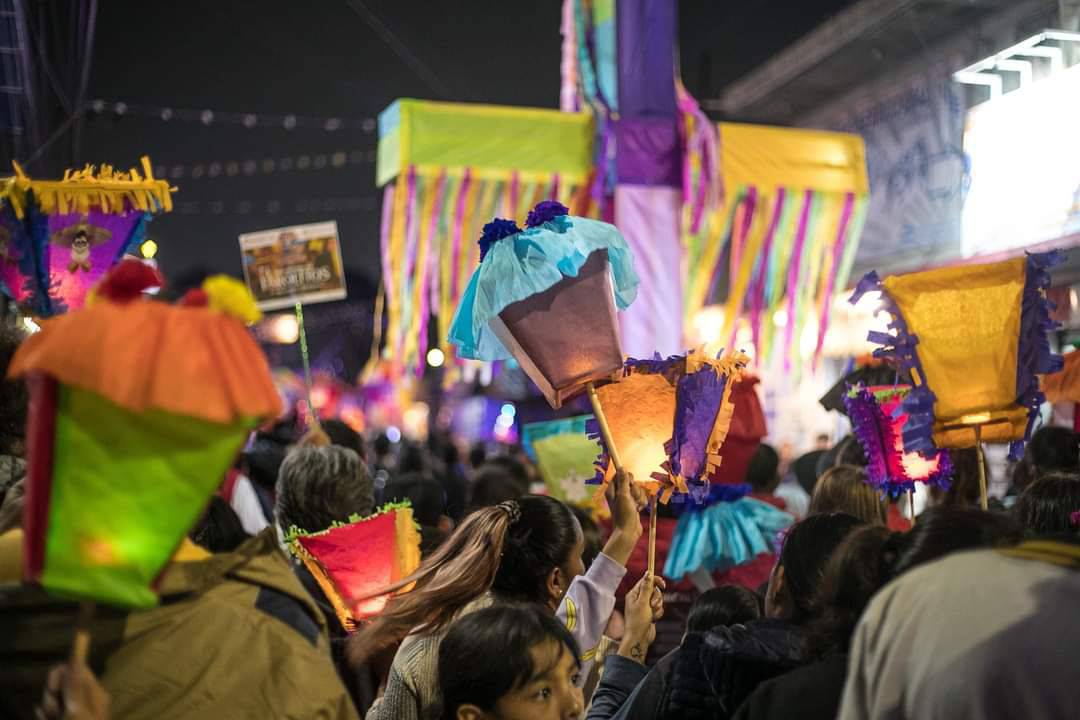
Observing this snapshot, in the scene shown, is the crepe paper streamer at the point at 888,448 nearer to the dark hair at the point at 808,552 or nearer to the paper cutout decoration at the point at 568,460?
the paper cutout decoration at the point at 568,460

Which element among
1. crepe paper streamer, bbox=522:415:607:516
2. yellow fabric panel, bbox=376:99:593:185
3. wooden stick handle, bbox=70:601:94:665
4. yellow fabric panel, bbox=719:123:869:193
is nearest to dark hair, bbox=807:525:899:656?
wooden stick handle, bbox=70:601:94:665

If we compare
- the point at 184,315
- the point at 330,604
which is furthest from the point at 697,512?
the point at 184,315

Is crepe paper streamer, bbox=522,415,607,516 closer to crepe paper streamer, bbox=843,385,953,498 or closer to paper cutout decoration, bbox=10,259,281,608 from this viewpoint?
crepe paper streamer, bbox=843,385,953,498

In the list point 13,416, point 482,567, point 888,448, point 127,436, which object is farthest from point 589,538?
point 127,436

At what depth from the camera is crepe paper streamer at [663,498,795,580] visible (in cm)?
469

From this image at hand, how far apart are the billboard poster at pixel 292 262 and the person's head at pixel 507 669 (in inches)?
211

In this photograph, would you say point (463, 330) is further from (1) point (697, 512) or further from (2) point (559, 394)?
(1) point (697, 512)

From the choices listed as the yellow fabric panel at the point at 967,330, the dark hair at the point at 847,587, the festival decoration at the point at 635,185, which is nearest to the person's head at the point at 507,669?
the dark hair at the point at 847,587

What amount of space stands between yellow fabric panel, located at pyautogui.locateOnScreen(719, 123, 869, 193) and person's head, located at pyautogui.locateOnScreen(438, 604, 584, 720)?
5711 millimetres

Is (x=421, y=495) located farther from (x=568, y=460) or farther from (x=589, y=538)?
(x=589, y=538)

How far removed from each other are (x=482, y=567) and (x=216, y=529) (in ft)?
3.28

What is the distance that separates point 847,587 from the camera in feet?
7.38

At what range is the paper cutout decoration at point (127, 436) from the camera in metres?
1.72

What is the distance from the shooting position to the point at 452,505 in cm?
800
